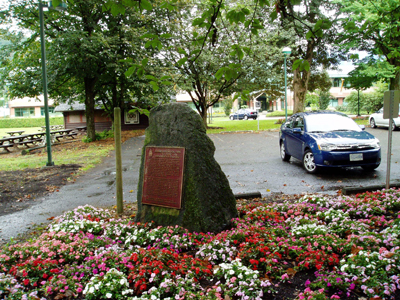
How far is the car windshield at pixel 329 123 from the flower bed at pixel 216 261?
5.33 metres

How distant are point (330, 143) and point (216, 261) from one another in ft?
20.6

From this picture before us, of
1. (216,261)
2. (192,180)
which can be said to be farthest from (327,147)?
(216,261)

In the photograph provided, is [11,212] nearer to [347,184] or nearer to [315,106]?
[347,184]

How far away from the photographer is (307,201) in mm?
5484

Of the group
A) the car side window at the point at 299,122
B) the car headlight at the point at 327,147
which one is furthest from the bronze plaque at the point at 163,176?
the car side window at the point at 299,122

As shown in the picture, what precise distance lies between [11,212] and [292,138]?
8.13 metres

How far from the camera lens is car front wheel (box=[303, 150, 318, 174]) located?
360 inches

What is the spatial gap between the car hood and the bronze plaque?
5.65m

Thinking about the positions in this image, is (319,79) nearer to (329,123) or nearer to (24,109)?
(329,123)

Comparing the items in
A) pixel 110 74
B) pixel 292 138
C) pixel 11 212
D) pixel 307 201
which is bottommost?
pixel 11 212

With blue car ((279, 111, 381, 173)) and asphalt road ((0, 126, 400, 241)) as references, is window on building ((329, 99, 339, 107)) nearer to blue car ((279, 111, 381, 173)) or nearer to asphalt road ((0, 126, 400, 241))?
asphalt road ((0, 126, 400, 241))

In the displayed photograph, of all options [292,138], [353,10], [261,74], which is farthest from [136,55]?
[353,10]

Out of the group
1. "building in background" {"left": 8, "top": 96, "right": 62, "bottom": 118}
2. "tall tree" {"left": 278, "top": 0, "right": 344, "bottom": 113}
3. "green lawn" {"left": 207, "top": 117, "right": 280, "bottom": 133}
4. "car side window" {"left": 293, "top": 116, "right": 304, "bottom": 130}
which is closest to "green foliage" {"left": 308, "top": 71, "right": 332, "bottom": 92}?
"tall tree" {"left": 278, "top": 0, "right": 344, "bottom": 113}

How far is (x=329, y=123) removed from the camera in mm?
9945
